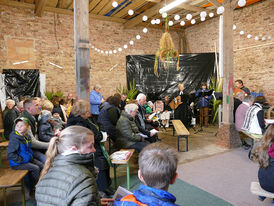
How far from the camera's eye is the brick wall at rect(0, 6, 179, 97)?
24.2 feet

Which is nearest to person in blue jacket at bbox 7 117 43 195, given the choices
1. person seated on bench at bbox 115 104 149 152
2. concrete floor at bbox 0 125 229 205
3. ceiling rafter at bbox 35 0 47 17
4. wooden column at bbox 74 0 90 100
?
concrete floor at bbox 0 125 229 205

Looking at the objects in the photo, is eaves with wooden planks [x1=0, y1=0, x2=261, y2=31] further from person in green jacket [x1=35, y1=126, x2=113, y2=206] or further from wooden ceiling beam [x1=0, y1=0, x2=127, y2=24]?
person in green jacket [x1=35, y1=126, x2=113, y2=206]

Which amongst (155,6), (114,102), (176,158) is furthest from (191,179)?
(155,6)

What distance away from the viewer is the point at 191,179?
3375mm

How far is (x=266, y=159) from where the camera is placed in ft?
7.21

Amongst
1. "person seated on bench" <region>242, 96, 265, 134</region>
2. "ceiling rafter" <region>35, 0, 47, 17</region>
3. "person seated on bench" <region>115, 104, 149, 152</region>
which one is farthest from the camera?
"ceiling rafter" <region>35, 0, 47, 17</region>

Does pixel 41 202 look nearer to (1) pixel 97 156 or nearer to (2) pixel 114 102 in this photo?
(1) pixel 97 156

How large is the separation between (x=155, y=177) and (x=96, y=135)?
186 cm

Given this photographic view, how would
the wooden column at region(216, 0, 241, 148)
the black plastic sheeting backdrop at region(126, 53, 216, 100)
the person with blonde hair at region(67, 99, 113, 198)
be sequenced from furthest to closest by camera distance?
the black plastic sheeting backdrop at region(126, 53, 216, 100), the wooden column at region(216, 0, 241, 148), the person with blonde hair at region(67, 99, 113, 198)

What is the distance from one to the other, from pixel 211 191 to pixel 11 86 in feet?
22.9

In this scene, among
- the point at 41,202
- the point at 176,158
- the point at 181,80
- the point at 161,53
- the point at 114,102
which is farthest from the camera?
the point at 181,80

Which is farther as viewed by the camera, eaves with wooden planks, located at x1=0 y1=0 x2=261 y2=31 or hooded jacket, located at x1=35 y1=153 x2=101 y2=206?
eaves with wooden planks, located at x1=0 y1=0 x2=261 y2=31

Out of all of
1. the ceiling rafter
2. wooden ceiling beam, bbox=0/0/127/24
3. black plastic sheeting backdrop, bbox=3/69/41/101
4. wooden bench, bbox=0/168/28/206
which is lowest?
wooden bench, bbox=0/168/28/206

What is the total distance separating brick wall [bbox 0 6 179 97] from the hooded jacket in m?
7.27
